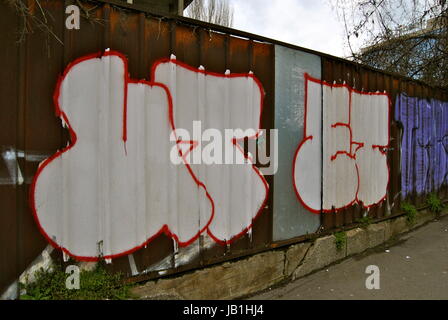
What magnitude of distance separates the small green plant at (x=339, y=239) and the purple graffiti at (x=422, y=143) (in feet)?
6.50

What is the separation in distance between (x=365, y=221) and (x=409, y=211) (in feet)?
4.61

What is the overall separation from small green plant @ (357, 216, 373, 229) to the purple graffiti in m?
1.23

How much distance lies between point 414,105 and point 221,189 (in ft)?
15.1

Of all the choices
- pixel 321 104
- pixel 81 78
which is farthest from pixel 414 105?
pixel 81 78

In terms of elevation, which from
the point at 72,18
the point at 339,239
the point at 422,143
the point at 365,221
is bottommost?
the point at 339,239

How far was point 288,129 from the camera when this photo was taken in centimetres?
366

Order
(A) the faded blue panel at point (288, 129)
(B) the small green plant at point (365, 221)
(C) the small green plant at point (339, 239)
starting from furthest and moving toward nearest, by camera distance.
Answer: (B) the small green plant at point (365, 221), (C) the small green plant at point (339, 239), (A) the faded blue panel at point (288, 129)

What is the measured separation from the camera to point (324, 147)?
407 centimetres

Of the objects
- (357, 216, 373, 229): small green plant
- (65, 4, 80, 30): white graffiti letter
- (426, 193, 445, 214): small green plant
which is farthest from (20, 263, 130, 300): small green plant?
(426, 193, 445, 214): small green plant

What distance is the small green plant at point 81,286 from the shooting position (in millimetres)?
2207

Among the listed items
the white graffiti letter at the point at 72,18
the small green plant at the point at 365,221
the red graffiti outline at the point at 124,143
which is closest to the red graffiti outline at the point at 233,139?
the red graffiti outline at the point at 124,143

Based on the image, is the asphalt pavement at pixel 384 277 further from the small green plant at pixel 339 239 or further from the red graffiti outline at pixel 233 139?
the red graffiti outline at pixel 233 139

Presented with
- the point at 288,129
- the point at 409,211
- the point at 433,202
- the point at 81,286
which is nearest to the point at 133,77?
the point at 81,286

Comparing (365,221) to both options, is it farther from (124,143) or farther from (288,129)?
(124,143)
